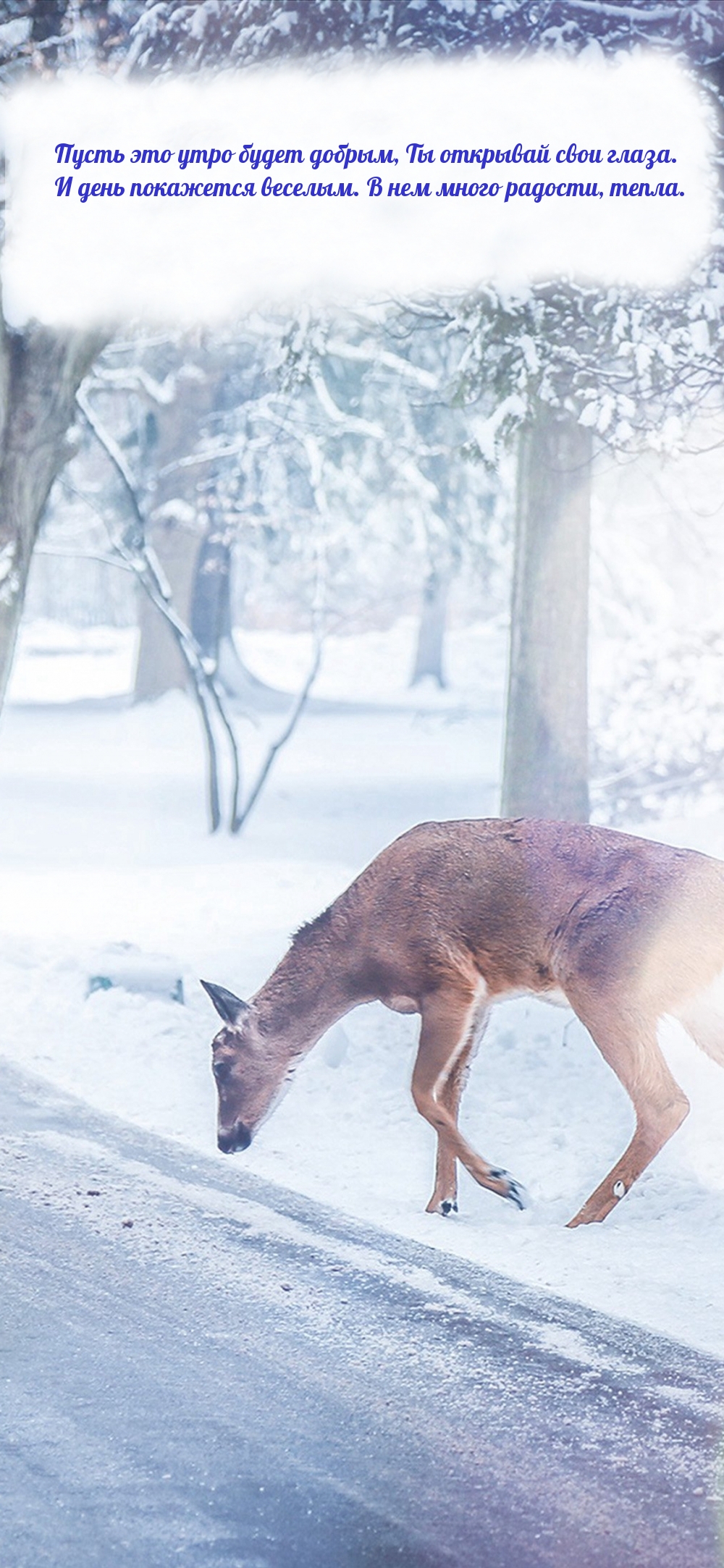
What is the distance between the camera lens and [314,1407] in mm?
5398

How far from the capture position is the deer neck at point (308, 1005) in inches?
313

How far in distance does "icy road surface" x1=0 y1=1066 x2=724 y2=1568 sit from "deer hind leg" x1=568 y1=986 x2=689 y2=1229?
30.7 inches

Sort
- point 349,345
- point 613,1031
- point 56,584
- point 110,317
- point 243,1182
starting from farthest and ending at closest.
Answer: point 56,584 → point 349,345 → point 110,317 → point 243,1182 → point 613,1031

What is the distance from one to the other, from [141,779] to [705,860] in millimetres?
18952

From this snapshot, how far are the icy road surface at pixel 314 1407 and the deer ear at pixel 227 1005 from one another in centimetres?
83

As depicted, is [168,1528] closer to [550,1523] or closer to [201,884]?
[550,1523]

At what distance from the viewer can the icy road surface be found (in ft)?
15.1

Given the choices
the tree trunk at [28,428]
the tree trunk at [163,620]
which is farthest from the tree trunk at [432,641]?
the tree trunk at [28,428]

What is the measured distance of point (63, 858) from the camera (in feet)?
62.3

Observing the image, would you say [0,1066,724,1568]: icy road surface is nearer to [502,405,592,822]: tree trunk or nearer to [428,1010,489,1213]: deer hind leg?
[428,1010,489,1213]: deer hind leg

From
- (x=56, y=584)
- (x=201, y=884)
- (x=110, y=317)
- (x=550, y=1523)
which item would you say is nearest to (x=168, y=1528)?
(x=550, y=1523)

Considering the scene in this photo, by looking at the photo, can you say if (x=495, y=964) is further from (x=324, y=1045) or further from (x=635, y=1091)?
(x=324, y=1045)

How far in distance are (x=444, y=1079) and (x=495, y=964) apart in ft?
1.78

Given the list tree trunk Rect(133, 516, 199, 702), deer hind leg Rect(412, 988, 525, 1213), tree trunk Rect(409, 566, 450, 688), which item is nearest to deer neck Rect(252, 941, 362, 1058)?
deer hind leg Rect(412, 988, 525, 1213)
